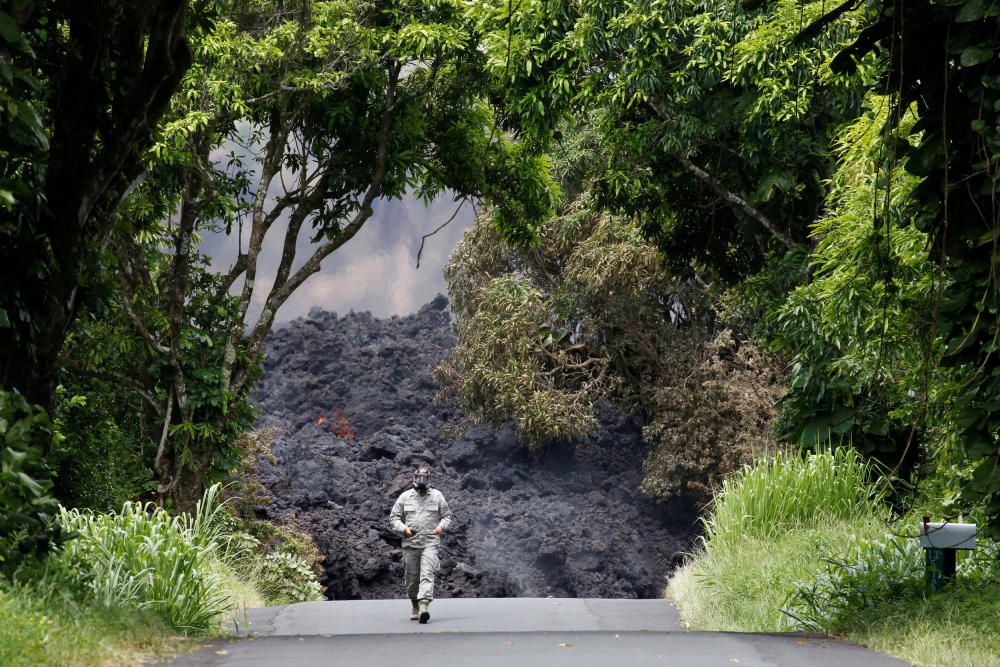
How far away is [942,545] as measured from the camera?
9.59m

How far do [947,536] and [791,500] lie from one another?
15.7ft

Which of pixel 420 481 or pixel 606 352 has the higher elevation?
pixel 606 352

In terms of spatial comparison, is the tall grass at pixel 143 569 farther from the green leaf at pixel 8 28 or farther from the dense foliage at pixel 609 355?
the dense foliage at pixel 609 355

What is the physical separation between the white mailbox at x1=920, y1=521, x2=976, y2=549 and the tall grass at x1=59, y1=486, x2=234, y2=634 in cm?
579

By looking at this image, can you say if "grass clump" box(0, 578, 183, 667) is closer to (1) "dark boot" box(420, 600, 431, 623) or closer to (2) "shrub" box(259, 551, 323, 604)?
(1) "dark boot" box(420, 600, 431, 623)

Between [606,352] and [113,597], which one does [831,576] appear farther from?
[606,352]

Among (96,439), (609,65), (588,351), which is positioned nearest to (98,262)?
(96,439)

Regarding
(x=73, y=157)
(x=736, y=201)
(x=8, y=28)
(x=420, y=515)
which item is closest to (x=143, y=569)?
(x=73, y=157)

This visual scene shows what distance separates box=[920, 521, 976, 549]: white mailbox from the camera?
9453mm

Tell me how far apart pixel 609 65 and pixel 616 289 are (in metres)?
11.4

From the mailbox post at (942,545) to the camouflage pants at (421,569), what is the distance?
5.71 m

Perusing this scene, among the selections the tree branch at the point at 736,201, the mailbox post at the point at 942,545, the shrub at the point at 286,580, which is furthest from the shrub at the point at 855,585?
the shrub at the point at 286,580

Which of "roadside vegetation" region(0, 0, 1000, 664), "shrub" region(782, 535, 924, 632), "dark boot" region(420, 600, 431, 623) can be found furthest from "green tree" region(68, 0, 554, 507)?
"shrub" region(782, 535, 924, 632)

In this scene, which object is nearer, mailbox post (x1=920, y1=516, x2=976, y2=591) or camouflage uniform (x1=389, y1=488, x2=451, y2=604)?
mailbox post (x1=920, y1=516, x2=976, y2=591)
